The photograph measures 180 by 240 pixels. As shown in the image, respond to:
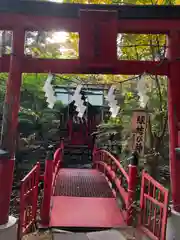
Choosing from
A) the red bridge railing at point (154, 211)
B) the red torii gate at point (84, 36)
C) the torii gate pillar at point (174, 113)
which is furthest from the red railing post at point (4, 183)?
the torii gate pillar at point (174, 113)

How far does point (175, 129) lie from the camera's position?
5105mm

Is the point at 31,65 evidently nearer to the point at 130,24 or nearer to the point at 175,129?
the point at 130,24

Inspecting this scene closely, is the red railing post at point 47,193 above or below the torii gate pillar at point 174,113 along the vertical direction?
below

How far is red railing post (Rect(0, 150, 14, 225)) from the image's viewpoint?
4422 millimetres

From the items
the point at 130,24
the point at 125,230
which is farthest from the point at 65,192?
the point at 130,24

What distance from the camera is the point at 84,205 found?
23.8 feet

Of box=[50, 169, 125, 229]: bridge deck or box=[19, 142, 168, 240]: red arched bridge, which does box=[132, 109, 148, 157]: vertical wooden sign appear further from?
box=[50, 169, 125, 229]: bridge deck

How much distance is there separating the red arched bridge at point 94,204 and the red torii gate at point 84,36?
0.47 meters

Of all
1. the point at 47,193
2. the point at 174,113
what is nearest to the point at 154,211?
the point at 174,113

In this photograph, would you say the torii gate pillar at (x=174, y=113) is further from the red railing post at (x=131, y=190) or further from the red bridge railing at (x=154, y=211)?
the red railing post at (x=131, y=190)

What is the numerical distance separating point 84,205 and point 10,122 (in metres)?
3.50

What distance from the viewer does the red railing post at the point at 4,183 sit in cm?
442

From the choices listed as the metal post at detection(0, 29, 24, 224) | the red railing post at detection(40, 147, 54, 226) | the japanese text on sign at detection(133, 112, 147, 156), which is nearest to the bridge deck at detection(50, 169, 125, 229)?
the red railing post at detection(40, 147, 54, 226)

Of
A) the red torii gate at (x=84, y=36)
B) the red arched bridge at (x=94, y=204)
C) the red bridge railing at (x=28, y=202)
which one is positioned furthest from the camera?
the red arched bridge at (x=94, y=204)
